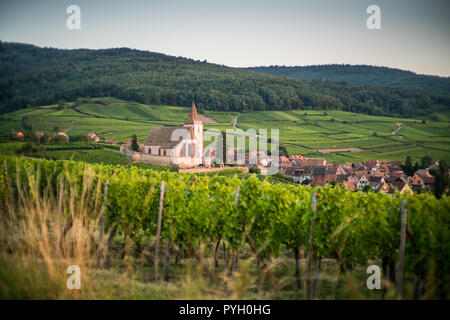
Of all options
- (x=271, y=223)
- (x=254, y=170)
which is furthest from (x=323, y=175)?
(x=271, y=223)

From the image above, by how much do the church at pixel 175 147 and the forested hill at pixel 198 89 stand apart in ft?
133

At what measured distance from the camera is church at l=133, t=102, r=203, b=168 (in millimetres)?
59531

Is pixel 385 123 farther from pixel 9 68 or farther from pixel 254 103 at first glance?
pixel 9 68

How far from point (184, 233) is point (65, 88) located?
108165mm

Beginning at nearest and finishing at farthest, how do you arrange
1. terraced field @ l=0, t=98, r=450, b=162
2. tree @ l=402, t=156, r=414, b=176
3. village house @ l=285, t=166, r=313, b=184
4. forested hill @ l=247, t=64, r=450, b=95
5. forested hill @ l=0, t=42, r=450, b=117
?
village house @ l=285, t=166, r=313, b=184
tree @ l=402, t=156, r=414, b=176
terraced field @ l=0, t=98, r=450, b=162
forested hill @ l=0, t=42, r=450, b=117
forested hill @ l=247, t=64, r=450, b=95

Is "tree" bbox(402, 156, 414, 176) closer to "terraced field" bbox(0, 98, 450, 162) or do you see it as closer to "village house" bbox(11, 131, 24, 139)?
Answer: "terraced field" bbox(0, 98, 450, 162)

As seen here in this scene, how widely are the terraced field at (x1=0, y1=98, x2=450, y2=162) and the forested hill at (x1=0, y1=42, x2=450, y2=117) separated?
751 cm

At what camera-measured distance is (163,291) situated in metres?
6.45

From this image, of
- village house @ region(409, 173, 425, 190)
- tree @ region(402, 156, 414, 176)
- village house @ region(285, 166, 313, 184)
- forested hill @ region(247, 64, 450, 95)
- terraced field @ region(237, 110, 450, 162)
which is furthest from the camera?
forested hill @ region(247, 64, 450, 95)

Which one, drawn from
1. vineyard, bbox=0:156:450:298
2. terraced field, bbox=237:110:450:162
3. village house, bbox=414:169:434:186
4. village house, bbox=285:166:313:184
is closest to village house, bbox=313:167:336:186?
village house, bbox=285:166:313:184

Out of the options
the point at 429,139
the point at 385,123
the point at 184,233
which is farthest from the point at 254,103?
the point at 184,233

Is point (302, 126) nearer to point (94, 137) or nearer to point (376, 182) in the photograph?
point (376, 182)

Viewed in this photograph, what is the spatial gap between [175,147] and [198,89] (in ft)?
230
